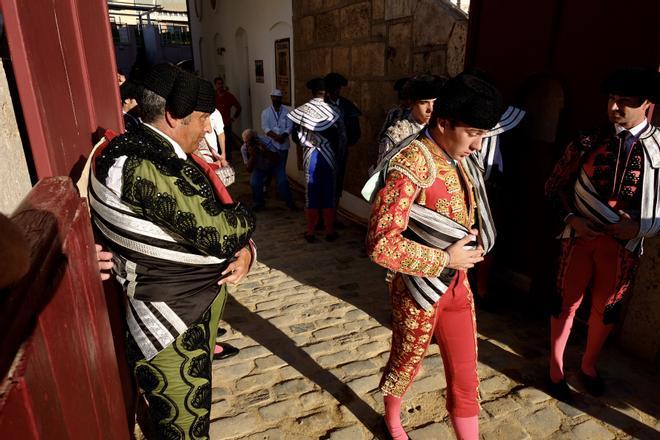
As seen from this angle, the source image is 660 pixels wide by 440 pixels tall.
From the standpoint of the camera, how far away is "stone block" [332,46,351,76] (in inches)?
252

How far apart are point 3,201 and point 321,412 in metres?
2.06

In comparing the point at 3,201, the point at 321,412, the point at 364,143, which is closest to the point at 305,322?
the point at 321,412

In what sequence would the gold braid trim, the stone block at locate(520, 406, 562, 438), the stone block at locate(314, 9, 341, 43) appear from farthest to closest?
the stone block at locate(314, 9, 341, 43), the stone block at locate(520, 406, 562, 438), the gold braid trim

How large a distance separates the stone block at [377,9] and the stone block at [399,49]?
26 cm

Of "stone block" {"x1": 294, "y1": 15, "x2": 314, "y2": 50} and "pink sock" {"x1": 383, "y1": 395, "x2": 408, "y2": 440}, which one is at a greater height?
"stone block" {"x1": 294, "y1": 15, "x2": 314, "y2": 50}

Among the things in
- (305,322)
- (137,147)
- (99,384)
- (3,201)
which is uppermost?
(137,147)

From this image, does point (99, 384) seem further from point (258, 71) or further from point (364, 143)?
point (258, 71)

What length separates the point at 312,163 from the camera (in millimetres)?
5684

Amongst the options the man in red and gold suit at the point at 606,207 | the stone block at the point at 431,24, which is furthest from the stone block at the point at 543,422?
the stone block at the point at 431,24

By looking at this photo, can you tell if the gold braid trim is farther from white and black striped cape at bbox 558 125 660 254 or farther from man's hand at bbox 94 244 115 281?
white and black striped cape at bbox 558 125 660 254

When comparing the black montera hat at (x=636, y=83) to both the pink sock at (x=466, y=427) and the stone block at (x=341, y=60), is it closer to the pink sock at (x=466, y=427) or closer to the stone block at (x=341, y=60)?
the pink sock at (x=466, y=427)

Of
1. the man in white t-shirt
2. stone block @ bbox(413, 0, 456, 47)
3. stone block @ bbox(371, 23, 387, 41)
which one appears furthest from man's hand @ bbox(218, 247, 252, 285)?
stone block @ bbox(371, 23, 387, 41)

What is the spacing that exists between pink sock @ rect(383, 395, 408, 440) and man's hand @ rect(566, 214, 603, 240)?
57.8 inches

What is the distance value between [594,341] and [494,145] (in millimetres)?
1611
